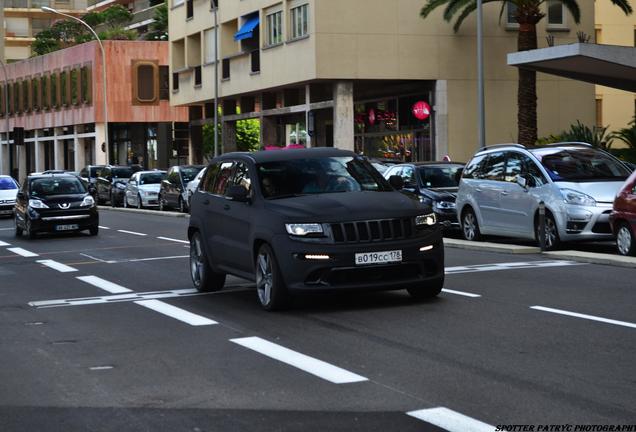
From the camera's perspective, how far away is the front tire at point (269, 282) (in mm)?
12398

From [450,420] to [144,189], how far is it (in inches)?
1670

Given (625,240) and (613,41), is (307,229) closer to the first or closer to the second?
(625,240)

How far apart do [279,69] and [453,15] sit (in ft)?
27.3

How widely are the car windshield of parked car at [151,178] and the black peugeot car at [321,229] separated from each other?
3557 centimetres

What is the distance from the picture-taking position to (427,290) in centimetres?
1315

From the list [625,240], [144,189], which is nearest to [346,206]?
[625,240]

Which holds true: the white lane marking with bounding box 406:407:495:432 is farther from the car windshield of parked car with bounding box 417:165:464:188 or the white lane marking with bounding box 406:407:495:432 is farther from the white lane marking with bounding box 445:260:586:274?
the car windshield of parked car with bounding box 417:165:464:188

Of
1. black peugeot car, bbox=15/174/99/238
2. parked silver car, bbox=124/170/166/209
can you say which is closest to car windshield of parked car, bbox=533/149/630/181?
black peugeot car, bbox=15/174/99/238

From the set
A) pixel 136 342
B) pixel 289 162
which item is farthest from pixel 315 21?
pixel 136 342

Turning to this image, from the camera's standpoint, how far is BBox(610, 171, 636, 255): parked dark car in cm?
1792

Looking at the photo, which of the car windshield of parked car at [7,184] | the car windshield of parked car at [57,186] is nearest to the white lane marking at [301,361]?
the car windshield of parked car at [57,186]

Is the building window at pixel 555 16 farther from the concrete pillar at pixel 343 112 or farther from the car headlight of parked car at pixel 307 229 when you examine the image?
the car headlight of parked car at pixel 307 229

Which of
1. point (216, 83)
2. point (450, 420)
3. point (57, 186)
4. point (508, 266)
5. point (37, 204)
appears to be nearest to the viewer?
point (450, 420)

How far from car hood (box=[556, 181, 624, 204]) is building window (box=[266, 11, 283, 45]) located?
31754 mm
